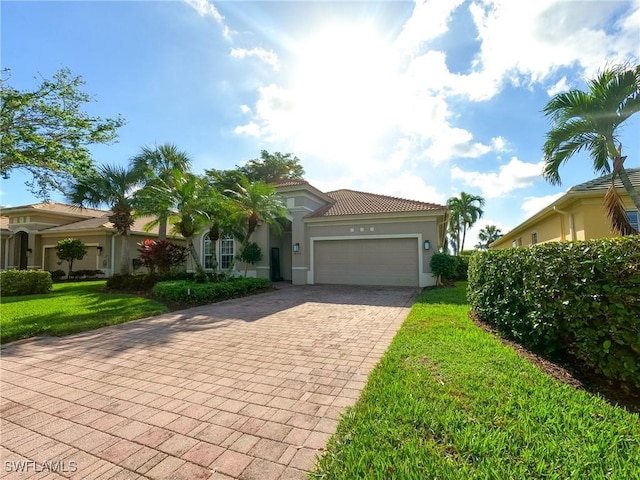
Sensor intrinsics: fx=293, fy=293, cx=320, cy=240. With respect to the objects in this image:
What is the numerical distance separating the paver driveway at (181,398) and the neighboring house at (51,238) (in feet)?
54.8

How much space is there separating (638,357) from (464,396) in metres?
1.93

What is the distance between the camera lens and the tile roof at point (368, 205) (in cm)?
1501

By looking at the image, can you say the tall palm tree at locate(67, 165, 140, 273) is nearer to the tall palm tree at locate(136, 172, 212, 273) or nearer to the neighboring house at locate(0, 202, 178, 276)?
the tall palm tree at locate(136, 172, 212, 273)

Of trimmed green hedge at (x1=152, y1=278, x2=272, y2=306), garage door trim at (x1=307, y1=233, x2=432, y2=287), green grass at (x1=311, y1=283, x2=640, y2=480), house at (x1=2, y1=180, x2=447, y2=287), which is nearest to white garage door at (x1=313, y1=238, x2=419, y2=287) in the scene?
house at (x1=2, y1=180, x2=447, y2=287)

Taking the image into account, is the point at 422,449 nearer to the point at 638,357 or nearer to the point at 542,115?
the point at 638,357

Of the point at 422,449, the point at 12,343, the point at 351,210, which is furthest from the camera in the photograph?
the point at 351,210

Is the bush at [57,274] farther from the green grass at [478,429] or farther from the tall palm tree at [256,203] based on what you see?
the green grass at [478,429]

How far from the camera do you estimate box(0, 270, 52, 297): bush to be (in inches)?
521

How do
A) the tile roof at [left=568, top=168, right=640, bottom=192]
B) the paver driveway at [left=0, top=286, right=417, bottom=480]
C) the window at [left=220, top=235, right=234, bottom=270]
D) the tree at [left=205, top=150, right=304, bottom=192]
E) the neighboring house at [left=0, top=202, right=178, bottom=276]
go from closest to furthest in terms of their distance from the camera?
the paver driveway at [left=0, top=286, right=417, bottom=480] → the tile roof at [left=568, top=168, right=640, bottom=192] → the window at [left=220, top=235, right=234, bottom=270] → the neighboring house at [left=0, top=202, right=178, bottom=276] → the tree at [left=205, top=150, right=304, bottom=192]

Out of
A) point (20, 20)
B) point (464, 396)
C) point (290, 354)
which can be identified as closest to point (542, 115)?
point (464, 396)

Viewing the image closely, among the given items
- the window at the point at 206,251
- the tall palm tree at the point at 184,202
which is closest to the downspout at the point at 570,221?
the tall palm tree at the point at 184,202

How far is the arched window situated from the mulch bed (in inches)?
626

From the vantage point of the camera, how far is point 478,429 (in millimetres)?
2604

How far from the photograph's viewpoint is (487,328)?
6277 millimetres
